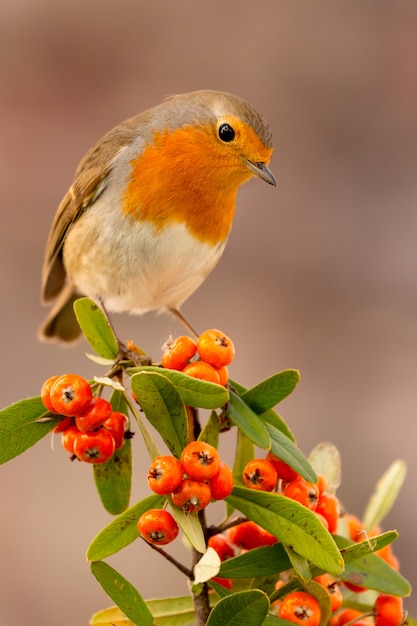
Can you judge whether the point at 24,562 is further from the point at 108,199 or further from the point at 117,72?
the point at 117,72

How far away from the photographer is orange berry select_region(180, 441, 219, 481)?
919 mm

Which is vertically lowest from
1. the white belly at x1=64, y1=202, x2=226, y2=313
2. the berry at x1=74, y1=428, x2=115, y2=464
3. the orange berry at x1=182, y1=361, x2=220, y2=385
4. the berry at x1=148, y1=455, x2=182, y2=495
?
the berry at x1=148, y1=455, x2=182, y2=495

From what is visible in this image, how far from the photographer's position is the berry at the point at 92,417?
3.25ft

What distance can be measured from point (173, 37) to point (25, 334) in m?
1.87

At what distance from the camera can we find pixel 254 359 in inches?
150

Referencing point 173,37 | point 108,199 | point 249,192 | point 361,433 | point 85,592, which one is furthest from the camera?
point 173,37

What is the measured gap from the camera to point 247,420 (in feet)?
3.43

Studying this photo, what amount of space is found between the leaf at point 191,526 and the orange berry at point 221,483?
4 cm

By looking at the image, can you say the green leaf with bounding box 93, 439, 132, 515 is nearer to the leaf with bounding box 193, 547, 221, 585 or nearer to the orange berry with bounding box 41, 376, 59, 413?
the orange berry with bounding box 41, 376, 59, 413

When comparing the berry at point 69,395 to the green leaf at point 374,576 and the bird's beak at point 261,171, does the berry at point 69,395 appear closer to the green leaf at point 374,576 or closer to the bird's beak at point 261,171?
the green leaf at point 374,576

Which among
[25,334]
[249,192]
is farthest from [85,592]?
[249,192]

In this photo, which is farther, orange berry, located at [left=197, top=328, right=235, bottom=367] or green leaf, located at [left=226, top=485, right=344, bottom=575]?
→ orange berry, located at [left=197, top=328, right=235, bottom=367]

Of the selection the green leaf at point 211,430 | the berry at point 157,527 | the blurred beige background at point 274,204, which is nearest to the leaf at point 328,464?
the green leaf at point 211,430

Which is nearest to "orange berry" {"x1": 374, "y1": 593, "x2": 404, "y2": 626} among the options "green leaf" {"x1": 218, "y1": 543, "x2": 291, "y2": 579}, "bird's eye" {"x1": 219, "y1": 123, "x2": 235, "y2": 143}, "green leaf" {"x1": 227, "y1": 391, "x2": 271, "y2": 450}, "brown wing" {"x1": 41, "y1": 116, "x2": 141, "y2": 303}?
"green leaf" {"x1": 218, "y1": 543, "x2": 291, "y2": 579}
